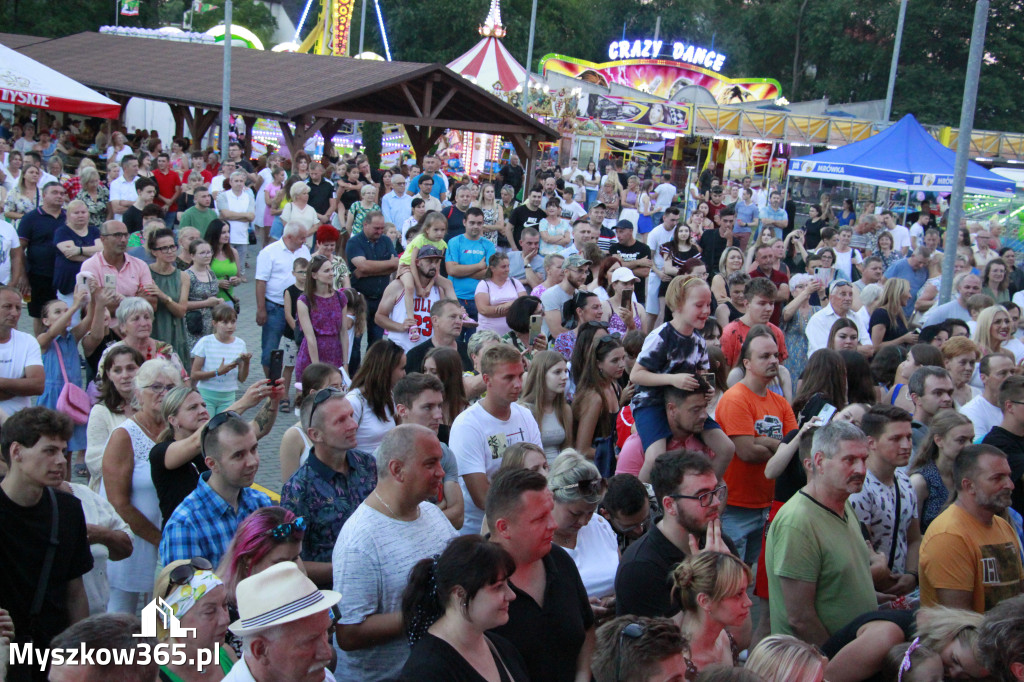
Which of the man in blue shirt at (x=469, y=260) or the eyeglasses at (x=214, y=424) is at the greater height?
the man in blue shirt at (x=469, y=260)

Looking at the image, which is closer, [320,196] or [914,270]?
[914,270]

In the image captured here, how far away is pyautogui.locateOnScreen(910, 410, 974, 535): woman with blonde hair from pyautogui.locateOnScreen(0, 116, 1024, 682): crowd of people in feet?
0.05

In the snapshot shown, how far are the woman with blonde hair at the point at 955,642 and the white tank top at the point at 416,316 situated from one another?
17.0 ft

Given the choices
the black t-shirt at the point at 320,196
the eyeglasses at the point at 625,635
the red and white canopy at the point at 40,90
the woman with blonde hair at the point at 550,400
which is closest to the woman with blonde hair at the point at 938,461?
the woman with blonde hair at the point at 550,400

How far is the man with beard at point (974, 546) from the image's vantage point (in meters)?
4.32

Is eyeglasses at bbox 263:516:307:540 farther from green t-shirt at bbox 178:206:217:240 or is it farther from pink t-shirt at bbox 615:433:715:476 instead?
green t-shirt at bbox 178:206:217:240

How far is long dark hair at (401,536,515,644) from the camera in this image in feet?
10.2

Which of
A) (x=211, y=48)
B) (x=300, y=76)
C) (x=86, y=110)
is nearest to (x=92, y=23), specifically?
(x=211, y=48)

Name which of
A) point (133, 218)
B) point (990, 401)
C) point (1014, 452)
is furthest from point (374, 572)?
point (133, 218)

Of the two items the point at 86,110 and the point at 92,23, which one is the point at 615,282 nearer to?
the point at 86,110

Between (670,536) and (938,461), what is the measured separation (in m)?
2.17

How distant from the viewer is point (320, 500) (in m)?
4.29

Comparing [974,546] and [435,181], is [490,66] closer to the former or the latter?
[435,181]

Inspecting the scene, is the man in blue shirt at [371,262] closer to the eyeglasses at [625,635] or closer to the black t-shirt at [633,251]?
the black t-shirt at [633,251]
